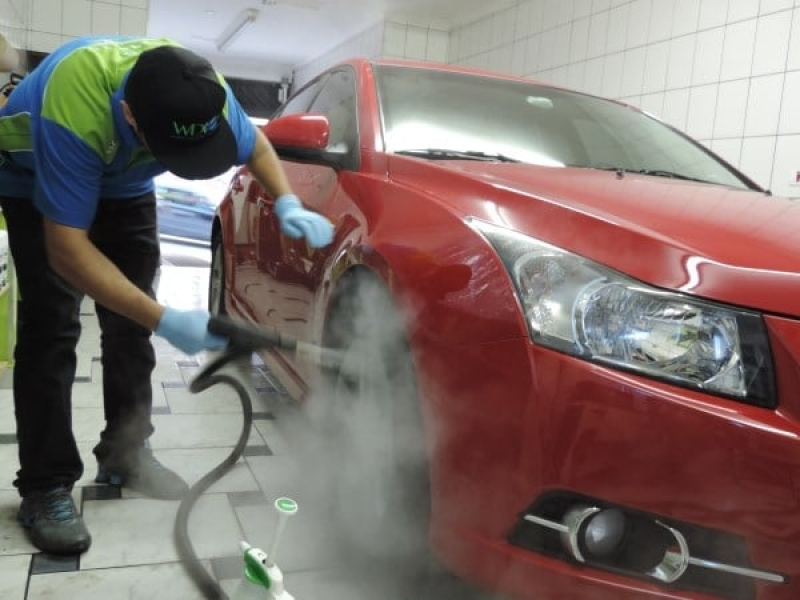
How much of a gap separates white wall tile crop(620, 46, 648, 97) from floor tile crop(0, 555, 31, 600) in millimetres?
4125

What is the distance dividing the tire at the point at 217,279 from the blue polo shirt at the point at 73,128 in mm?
1430

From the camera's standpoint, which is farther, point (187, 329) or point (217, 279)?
point (217, 279)

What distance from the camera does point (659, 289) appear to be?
1.00m

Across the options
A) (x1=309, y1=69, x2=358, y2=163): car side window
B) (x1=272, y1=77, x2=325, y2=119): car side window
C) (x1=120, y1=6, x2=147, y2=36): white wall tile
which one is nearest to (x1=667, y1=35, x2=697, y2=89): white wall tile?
(x1=272, y1=77, x2=325, y2=119): car side window

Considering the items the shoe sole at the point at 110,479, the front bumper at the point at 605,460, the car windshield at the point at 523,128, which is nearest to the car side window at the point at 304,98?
the car windshield at the point at 523,128

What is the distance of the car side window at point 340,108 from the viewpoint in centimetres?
176

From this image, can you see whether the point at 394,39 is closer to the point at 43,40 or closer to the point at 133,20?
the point at 133,20

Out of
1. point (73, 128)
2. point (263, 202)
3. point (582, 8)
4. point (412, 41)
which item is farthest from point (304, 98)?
point (412, 41)

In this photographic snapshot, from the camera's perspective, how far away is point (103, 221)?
66.7 inches

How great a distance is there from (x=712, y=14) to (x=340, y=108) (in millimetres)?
2815

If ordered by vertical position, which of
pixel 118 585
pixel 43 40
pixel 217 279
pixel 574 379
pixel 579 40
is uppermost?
pixel 579 40

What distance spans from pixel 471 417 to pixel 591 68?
435cm

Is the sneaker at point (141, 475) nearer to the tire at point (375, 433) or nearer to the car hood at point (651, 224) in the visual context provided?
the tire at point (375, 433)

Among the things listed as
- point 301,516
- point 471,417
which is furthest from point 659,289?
point 301,516
